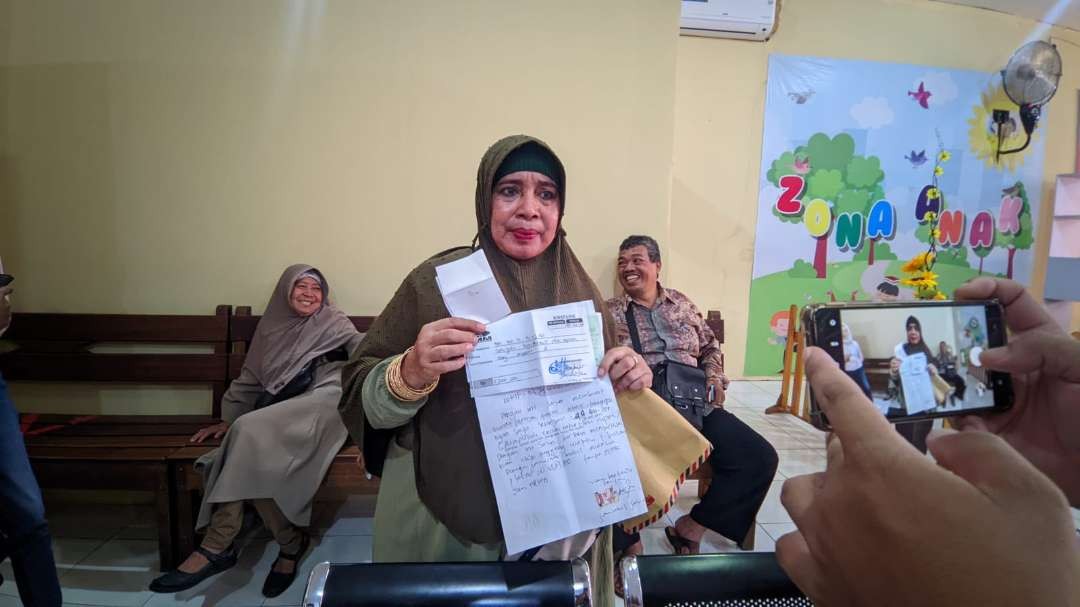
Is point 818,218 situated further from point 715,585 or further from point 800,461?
point 715,585

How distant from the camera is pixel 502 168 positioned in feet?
2.86

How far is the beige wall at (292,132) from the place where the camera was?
1.94 metres

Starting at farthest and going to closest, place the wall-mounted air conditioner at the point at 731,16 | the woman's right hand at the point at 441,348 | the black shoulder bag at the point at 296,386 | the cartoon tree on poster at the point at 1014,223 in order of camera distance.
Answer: the cartoon tree on poster at the point at 1014,223 → the wall-mounted air conditioner at the point at 731,16 → the black shoulder bag at the point at 296,386 → the woman's right hand at the point at 441,348

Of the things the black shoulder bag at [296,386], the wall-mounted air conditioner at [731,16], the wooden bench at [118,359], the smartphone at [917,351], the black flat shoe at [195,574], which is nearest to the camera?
the smartphone at [917,351]

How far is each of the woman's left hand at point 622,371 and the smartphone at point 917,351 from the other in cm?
34

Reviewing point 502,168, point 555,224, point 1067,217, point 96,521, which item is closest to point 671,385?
point 555,224

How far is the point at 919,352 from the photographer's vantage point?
0.51 metres

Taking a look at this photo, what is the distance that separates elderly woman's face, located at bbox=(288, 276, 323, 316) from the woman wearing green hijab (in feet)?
4.05

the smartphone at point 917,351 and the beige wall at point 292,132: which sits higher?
the beige wall at point 292,132

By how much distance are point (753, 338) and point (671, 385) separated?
2154mm

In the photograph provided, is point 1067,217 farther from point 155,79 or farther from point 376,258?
point 155,79

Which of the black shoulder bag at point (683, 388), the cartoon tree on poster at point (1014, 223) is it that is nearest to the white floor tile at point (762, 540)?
the black shoulder bag at point (683, 388)

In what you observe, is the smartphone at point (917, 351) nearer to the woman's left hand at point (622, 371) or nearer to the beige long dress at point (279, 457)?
the woman's left hand at point (622, 371)

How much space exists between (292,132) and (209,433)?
4.52 ft
